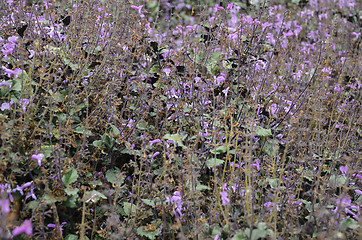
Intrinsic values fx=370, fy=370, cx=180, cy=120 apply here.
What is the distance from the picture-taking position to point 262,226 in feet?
6.29

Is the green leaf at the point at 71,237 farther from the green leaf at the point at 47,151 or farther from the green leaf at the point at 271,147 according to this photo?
the green leaf at the point at 271,147

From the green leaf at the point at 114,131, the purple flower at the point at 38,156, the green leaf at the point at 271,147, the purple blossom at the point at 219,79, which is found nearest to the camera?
the purple flower at the point at 38,156

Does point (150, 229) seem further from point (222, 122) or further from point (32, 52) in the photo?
point (32, 52)

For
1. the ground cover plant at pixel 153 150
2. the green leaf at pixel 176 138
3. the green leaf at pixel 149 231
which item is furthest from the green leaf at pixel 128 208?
the green leaf at pixel 176 138

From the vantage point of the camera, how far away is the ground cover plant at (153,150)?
7.23 feet

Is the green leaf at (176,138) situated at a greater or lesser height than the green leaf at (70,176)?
greater

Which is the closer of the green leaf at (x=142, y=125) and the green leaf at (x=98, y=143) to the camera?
the green leaf at (x=98, y=143)

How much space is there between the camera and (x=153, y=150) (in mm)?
2861

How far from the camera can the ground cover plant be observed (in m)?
2.20

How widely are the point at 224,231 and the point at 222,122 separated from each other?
0.96 m

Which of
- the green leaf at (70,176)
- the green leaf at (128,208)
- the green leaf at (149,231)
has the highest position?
the green leaf at (70,176)

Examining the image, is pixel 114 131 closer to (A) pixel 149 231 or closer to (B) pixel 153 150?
(B) pixel 153 150

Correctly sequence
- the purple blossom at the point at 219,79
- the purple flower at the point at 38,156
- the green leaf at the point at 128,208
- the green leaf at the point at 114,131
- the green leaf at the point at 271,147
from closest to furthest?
the purple flower at the point at 38,156 < the green leaf at the point at 128,208 < the green leaf at the point at 114,131 < the green leaf at the point at 271,147 < the purple blossom at the point at 219,79

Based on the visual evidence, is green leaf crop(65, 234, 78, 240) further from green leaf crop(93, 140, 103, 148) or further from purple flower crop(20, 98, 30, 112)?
purple flower crop(20, 98, 30, 112)
